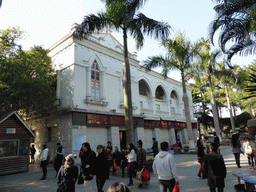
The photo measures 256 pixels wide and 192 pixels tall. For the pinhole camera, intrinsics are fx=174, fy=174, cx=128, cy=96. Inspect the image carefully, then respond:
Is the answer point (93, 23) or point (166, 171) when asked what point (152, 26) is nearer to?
point (93, 23)

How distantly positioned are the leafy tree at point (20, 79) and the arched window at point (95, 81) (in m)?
3.45

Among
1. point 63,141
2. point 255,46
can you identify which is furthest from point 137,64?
point 255,46

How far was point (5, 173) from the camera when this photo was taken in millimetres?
10062

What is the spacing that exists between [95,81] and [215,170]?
13134mm

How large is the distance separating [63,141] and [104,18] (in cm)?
935

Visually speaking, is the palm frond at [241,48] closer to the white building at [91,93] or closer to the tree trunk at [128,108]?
the tree trunk at [128,108]

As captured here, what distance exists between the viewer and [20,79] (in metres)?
11.4

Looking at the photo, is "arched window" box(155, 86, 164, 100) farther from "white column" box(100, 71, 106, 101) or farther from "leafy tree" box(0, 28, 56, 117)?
"leafy tree" box(0, 28, 56, 117)

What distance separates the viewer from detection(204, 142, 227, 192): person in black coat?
3963 mm

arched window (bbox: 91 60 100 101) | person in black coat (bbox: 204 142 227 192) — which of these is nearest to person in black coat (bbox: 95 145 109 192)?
person in black coat (bbox: 204 142 227 192)

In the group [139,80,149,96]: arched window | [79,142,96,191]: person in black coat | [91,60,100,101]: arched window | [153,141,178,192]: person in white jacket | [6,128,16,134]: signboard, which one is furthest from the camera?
[139,80,149,96]: arched window

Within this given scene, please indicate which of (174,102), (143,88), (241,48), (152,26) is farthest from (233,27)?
(174,102)

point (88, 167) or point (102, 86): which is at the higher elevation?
point (102, 86)

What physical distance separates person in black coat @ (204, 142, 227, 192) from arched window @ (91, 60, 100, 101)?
40.4 feet
